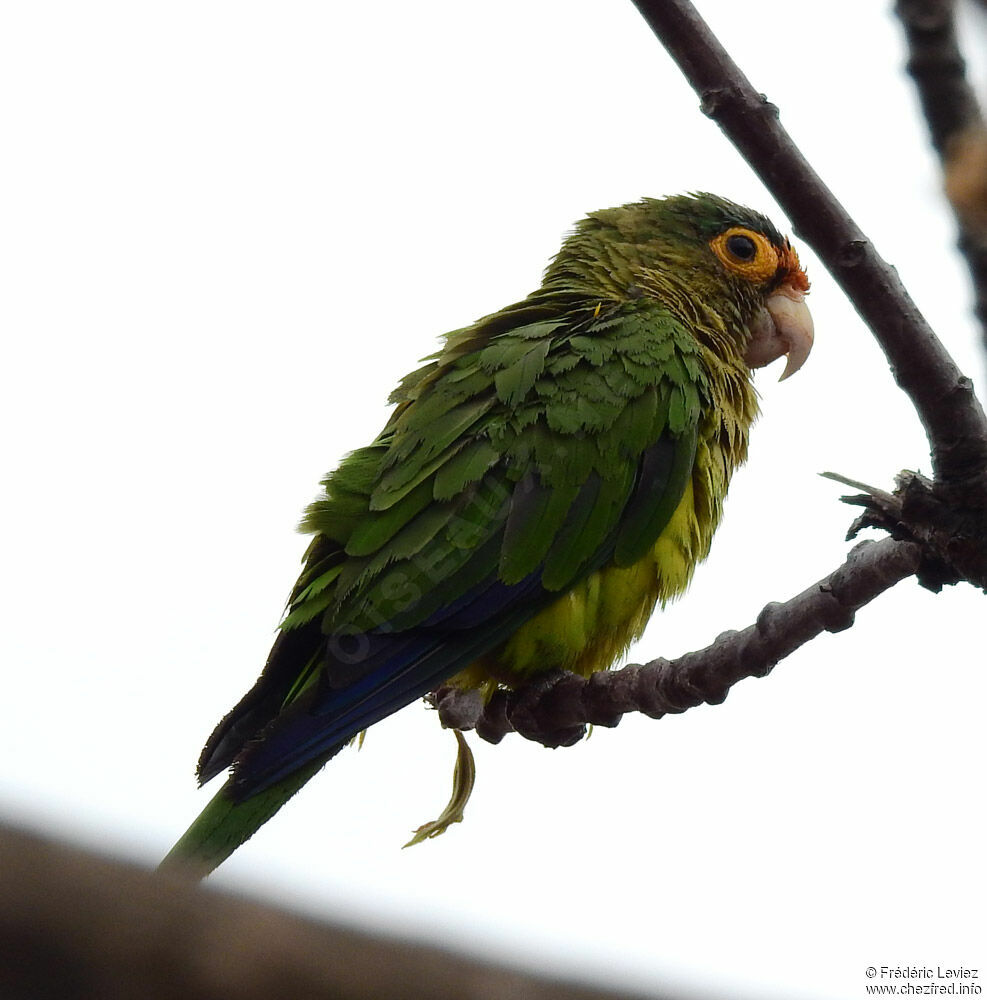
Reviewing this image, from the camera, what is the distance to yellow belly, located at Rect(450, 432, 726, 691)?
363 cm

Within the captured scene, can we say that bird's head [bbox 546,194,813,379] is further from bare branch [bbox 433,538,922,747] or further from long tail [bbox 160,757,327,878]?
long tail [bbox 160,757,327,878]

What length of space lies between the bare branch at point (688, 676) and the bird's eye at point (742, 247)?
1.98 metres

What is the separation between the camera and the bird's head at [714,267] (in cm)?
455

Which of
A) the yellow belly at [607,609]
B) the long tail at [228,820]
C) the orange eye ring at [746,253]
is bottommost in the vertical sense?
the long tail at [228,820]

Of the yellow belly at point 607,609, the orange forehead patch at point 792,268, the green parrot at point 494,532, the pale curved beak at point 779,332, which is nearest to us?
the green parrot at point 494,532

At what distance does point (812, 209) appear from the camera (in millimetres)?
2014

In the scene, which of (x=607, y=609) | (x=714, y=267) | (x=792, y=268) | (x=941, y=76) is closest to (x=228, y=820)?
(x=607, y=609)

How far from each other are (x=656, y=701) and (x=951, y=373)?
122 centimetres

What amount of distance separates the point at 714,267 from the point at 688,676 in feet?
7.35

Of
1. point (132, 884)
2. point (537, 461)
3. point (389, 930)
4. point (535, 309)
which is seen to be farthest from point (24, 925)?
point (535, 309)

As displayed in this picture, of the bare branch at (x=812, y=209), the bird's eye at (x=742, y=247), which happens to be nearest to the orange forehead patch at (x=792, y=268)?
the bird's eye at (x=742, y=247)

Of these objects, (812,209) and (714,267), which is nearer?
(812,209)

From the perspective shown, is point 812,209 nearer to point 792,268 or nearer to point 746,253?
point 746,253

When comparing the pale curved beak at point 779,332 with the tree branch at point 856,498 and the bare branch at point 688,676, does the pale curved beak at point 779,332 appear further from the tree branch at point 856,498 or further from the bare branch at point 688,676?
the tree branch at point 856,498
